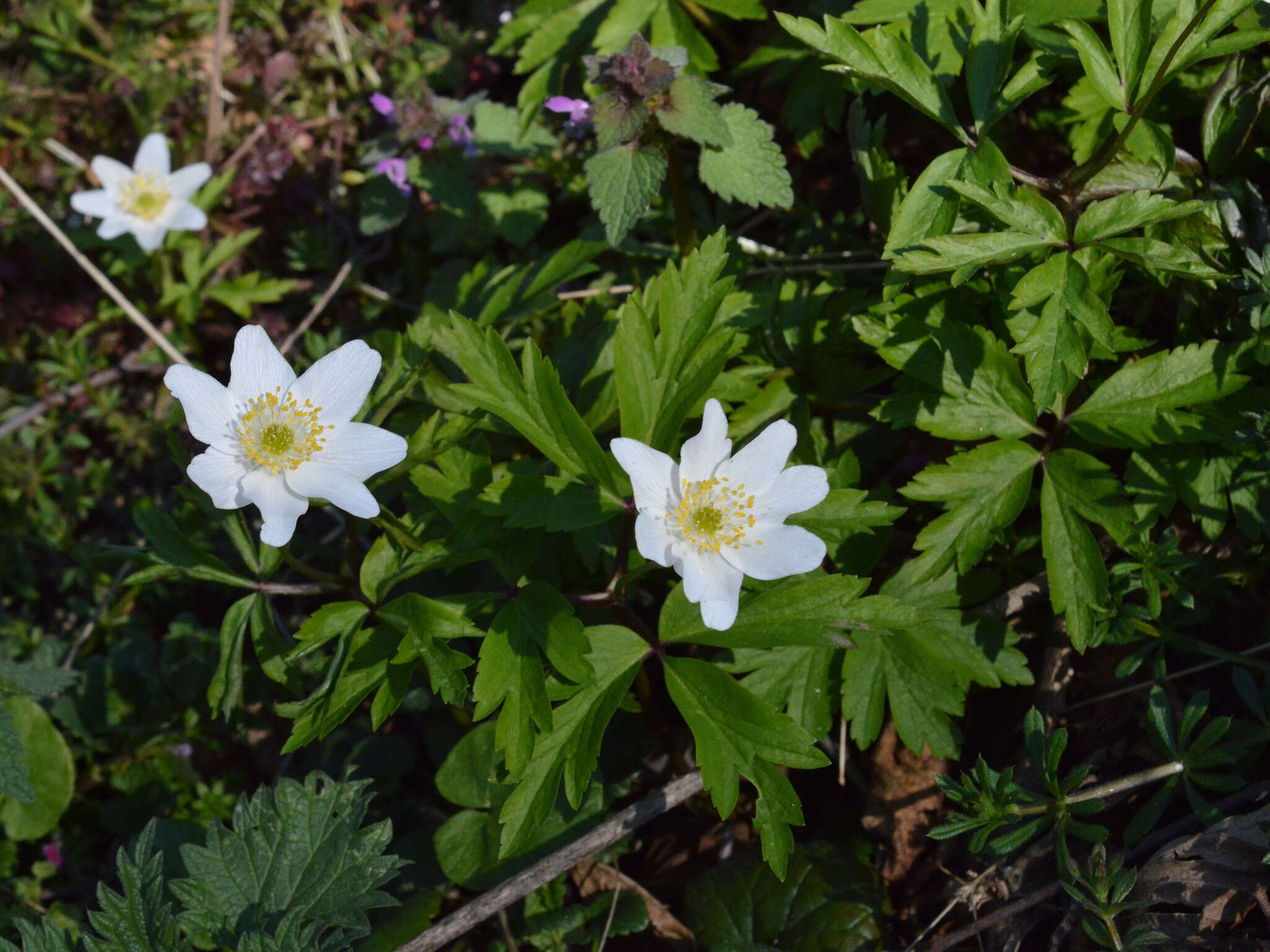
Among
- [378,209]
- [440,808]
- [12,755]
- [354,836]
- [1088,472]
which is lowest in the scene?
[440,808]

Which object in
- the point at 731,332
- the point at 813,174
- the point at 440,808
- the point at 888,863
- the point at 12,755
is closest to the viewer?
the point at 731,332

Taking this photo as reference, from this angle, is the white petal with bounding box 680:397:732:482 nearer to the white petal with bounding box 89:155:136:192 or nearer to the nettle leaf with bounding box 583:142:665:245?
the nettle leaf with bounding box 583:142:665:245

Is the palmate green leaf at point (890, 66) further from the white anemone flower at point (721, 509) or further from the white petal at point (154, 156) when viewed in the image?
the white petal at point (154, 156)

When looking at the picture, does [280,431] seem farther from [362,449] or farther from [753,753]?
[753,753]

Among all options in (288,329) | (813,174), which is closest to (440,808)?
(288,329)

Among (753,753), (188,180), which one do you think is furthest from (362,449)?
(188,180)

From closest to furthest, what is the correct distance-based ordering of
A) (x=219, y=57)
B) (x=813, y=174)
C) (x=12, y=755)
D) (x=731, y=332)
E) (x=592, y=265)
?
(x=731, y=332)
(x=12, y=755)
(x=592, y=265)
(x=813, y=174)
(x=219, y=57)

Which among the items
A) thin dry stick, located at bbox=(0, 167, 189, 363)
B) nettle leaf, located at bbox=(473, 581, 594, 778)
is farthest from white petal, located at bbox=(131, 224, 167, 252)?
nettle leaf, located at bbox=(473, 581, 594, 778)

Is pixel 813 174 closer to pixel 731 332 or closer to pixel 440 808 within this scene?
pixel 731 332
